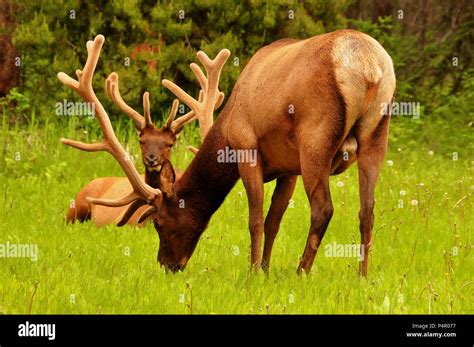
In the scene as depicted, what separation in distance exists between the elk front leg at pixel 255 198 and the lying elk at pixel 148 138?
100cm

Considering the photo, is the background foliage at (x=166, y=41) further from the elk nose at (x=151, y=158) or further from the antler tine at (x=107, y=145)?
the antler tine at (x=107, y=145)

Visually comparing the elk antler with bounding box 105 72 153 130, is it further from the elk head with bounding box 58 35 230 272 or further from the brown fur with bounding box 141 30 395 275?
the brown fur with bounding box 141 30 395 275

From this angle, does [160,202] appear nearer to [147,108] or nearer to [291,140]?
[147,108]

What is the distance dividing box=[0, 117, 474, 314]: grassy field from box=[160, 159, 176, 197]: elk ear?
57cm

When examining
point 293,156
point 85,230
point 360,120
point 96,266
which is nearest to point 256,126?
point 293,156

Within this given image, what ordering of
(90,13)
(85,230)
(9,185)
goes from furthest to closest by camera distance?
(90,13) < (9,185) < (85,230)

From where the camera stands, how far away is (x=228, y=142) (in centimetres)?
720

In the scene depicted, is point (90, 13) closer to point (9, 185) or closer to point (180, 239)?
point (9, 185)

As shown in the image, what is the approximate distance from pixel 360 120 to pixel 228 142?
1.23 meters

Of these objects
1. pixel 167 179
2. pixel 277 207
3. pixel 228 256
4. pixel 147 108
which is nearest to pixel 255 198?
pixel 277 207

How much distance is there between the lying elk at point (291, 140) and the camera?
618 centimetres

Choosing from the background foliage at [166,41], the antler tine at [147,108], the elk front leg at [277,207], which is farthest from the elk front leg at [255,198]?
the background foliage at [166,41]

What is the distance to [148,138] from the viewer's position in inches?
349

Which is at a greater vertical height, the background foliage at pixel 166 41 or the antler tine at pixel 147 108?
the background foliage at pixel 166 41
